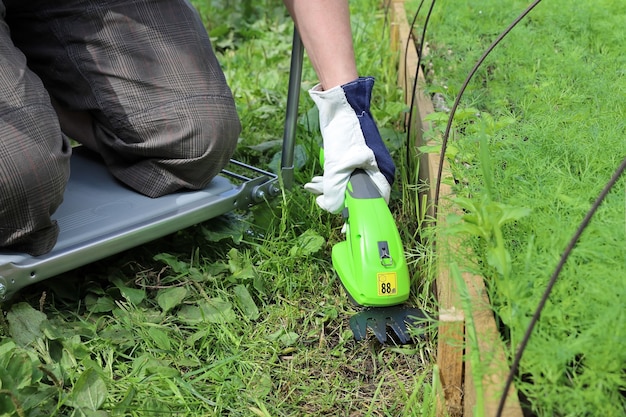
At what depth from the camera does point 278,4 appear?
12.0 feet

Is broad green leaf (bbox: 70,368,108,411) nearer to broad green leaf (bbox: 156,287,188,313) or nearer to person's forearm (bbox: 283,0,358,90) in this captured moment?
broad green leaf (bbox: 156,287,188,313)

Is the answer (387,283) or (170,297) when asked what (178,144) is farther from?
(387,283)

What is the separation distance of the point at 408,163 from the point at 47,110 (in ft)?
3.23

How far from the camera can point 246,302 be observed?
5.63 ft

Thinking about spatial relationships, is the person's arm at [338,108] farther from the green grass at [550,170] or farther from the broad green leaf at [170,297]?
the broad green leaf at [170,297]

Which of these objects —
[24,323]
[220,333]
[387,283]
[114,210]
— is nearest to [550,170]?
[387,283]

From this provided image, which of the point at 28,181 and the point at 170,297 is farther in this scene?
the point at 170,297

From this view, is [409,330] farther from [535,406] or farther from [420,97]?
[420,97]

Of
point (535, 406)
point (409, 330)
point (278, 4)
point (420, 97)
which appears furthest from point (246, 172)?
point (278, 4)

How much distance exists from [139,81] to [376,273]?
768mm

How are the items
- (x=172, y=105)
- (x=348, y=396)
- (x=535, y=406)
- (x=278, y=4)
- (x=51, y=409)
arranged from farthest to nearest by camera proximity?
(x=278, y=4) < (x=172, y=105) < (x=348, y=396) < (x=51, y=409) < (x=535, y=406)

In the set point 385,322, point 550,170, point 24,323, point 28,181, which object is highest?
point 28,181

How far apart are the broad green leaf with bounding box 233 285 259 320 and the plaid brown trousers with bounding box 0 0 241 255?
0.30 meters

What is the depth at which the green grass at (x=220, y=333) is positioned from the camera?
4.70ft
